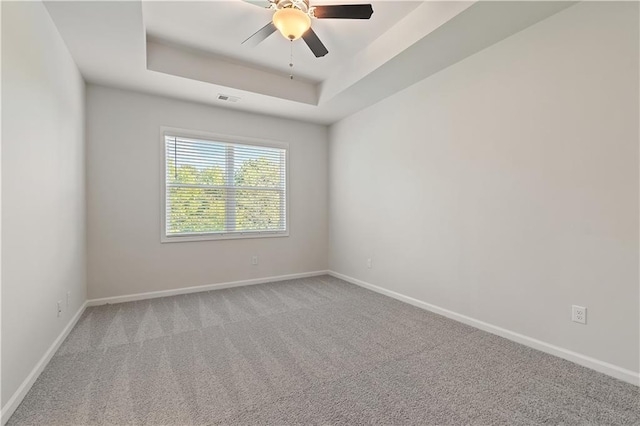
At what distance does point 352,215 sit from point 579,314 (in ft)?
9.24

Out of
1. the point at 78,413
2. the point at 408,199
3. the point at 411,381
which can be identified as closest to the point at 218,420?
the point at 78,413

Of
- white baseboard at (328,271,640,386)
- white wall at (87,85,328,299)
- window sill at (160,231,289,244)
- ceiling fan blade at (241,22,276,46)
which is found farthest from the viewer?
window sill at (160,231,289,244)

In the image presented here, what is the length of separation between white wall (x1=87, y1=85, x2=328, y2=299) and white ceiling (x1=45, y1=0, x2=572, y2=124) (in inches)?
10.0

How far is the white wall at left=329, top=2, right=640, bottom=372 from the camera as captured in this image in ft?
6.30

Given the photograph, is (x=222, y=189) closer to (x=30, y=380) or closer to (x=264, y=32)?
(x=264, y=32)

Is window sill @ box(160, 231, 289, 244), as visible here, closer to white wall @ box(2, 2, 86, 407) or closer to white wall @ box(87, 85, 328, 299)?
white wall @ box(87, 85, 328, 299)

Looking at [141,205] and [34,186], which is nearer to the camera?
[34,186]

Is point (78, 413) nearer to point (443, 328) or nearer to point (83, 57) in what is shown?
point (443, 328)

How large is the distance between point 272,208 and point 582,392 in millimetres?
3854

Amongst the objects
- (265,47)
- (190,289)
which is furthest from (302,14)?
(190,289)

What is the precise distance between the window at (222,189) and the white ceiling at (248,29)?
132cm

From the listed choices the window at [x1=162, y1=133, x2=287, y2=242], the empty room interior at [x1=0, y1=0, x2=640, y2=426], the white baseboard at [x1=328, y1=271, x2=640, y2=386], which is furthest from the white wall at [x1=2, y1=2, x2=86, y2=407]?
the white baseboard at [x1=328, y1=271, x2=640, y2=386]

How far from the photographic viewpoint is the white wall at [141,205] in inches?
134

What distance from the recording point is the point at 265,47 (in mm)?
3080
